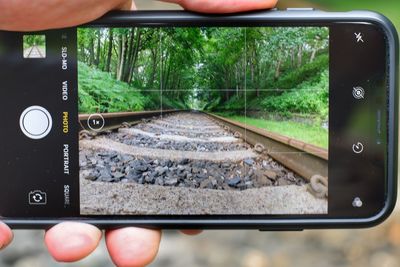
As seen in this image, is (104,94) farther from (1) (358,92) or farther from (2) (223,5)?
(1) (358,92)

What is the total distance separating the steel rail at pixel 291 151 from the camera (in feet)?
1.97

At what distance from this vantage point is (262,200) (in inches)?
24.0

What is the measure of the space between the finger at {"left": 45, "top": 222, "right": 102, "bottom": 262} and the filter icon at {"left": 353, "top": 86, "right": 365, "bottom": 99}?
0.30 metres

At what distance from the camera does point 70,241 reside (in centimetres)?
60

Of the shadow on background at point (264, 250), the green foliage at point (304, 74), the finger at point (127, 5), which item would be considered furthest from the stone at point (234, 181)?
the shadow on background at point (264, 250)

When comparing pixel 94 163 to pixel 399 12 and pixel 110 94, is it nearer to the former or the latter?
pixel 110 94

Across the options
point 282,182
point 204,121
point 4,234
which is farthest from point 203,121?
point 4,234

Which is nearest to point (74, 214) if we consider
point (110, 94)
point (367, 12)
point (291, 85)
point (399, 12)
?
point (110, 94)

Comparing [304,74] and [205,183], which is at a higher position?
[304,74]

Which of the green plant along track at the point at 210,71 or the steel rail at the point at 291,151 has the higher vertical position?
the green plant along track at the point at 210,71

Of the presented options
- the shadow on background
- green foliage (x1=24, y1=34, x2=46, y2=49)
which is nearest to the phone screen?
green foliage (x1=24, y1=34, x2=46, y2=49)

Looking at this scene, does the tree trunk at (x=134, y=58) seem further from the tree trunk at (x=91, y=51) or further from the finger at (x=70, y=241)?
the finger at (x=70, y=241)

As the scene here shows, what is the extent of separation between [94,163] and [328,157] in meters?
0.24

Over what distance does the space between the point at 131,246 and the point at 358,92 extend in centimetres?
28
